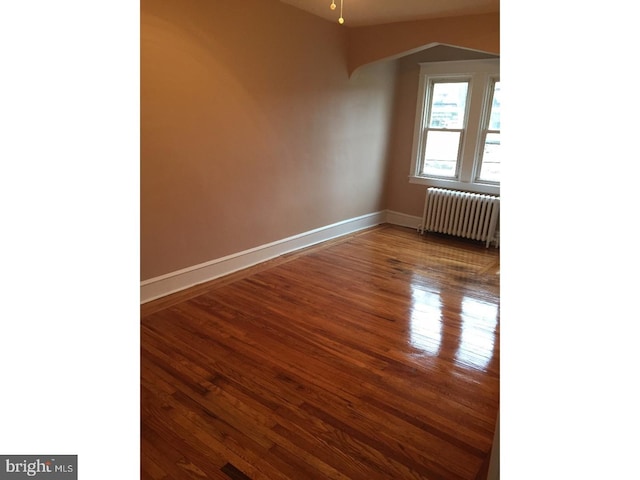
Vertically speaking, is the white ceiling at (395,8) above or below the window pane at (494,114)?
above

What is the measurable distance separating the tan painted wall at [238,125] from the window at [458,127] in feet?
3.29

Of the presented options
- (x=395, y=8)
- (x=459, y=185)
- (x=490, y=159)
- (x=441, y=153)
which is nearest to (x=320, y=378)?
(x=395, y=8)

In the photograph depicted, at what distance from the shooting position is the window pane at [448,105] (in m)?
5.45

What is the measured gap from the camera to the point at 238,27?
349cm

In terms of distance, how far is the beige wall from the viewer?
3111 mm

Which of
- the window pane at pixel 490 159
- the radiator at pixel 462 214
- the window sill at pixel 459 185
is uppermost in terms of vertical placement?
the window pane at pixel 490 159

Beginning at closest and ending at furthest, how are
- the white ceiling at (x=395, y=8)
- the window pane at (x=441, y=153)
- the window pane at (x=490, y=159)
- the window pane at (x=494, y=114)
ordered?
the white ceiling at (x=395, y=8) < the window pane at (x=494, y=114) < the window pane at (x=490, y=159) < the window pane at (x=441, y=153)

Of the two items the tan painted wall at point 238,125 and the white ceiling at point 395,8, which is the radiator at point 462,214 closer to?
the tan painted wall at point 238,125

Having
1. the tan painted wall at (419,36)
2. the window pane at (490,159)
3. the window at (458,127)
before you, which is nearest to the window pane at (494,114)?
the window at (458,127)

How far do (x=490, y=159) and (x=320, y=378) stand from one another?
14.0 ft

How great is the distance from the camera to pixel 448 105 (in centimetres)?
559

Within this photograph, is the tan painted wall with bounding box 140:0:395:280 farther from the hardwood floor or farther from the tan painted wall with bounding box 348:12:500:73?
the hardwood floor

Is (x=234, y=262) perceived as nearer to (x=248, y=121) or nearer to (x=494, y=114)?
(x=248, y=121)
